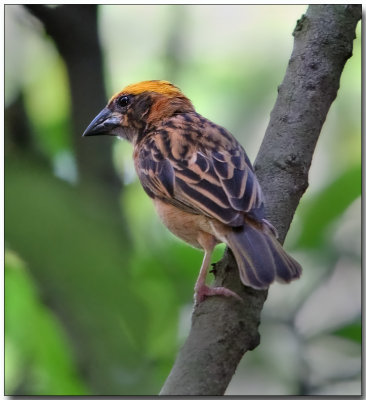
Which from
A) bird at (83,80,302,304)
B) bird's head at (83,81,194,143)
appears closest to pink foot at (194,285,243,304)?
bird at (83,80,302,304)

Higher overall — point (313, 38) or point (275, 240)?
point (313, 38)

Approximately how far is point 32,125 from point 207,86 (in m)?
1.12

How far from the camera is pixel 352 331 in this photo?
158 inches

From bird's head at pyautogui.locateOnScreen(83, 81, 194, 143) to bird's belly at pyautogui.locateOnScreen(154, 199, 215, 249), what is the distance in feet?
2.98

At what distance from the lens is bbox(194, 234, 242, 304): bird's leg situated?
3.08 meters

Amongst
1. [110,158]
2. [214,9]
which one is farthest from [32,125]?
[214,9]

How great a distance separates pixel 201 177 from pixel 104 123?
1.16m

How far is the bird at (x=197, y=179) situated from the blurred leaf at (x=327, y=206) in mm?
581

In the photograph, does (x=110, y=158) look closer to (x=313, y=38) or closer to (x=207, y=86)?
(x=207, y=86)

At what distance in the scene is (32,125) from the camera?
14.3ft

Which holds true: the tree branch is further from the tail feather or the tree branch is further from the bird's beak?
the bird's beak

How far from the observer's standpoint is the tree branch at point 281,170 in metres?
2.83

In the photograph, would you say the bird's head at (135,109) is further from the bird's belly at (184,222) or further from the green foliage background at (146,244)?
the bird's belly at (184,222)

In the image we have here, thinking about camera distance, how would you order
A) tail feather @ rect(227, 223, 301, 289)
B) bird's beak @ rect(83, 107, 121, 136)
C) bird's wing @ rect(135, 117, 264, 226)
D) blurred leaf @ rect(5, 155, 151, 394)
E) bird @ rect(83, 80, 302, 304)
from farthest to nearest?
bird's beak @ rect(83, 107, 121, 136)
blurred leaf @ rect(5, 155, 151, 394)
bird's wing @ rect(135, 117, 264, 226)
bird @ rect(83, 80, 302, 304)
tail feather @ rect(227, 223, 301, 289)
